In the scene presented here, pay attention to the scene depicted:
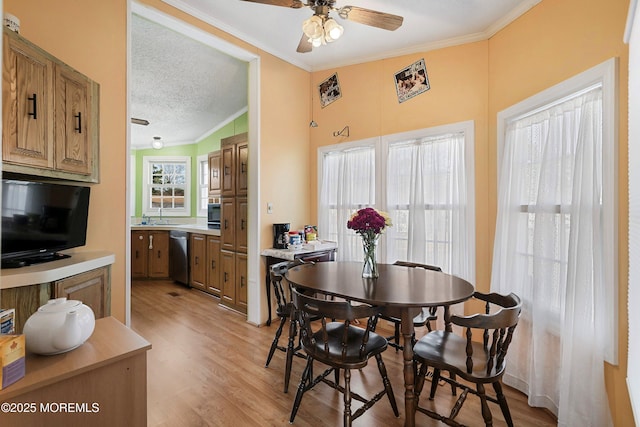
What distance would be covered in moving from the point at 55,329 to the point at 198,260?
3.96m

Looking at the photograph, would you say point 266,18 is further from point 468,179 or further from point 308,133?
point 468,179

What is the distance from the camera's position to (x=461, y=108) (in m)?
3.01

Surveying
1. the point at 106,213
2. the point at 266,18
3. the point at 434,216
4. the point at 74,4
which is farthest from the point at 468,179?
the point at 74,4

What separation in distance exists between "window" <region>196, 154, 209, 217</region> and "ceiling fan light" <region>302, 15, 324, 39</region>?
478 cm

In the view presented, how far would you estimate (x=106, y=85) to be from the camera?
7.95 feet

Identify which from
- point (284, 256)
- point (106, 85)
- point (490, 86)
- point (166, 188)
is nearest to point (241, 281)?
point (284, 256)

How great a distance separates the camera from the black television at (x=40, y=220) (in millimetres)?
1739

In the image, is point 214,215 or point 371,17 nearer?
point 371,17

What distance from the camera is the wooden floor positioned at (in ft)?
6.64

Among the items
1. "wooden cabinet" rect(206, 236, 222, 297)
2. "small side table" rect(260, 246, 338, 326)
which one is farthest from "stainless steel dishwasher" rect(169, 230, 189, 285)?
"small side table" rect(260, 246, 338, 326)

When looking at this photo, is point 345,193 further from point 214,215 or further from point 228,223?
point 214,215

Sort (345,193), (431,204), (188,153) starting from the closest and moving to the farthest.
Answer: (431,204)
(345,193)
(188,153)

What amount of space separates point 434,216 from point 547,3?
1.86 meters

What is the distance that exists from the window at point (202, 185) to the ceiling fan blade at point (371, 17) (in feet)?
15.8
